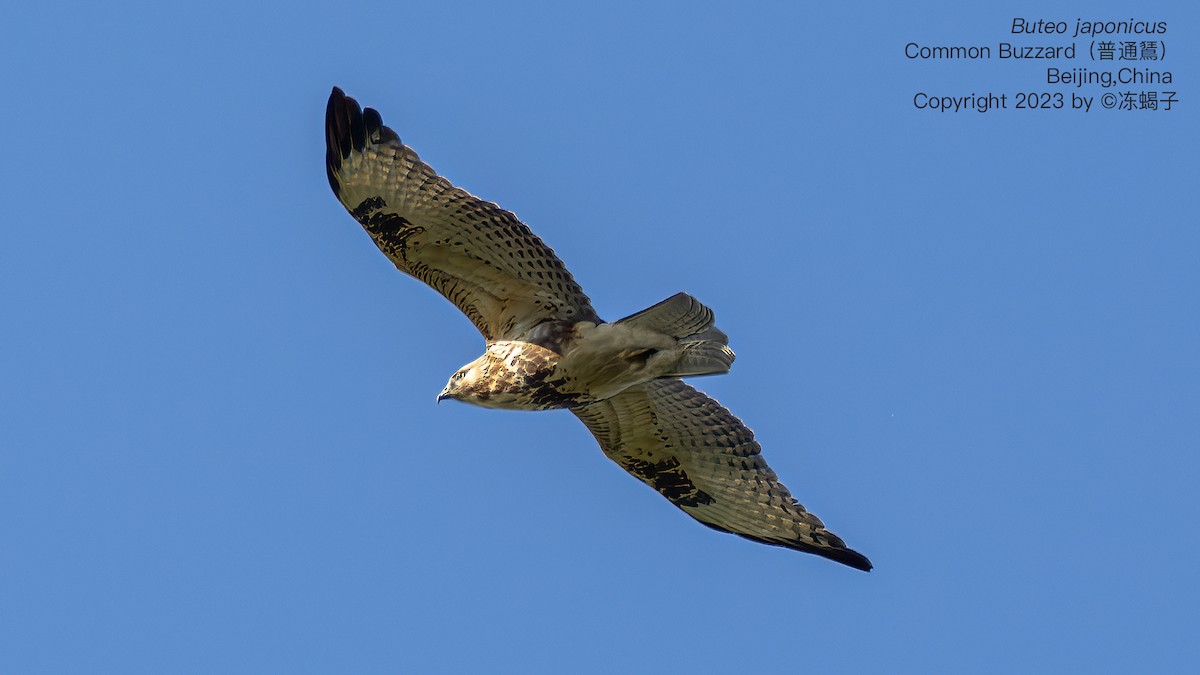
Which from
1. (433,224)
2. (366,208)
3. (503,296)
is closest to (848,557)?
(503,296)

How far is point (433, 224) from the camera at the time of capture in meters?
12.7

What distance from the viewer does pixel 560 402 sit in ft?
42.8

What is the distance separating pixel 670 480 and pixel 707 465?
0.37 m

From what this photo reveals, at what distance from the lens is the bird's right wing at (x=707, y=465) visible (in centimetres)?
1395

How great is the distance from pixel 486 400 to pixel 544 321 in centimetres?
79

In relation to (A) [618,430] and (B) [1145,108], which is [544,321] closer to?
(A) [618,430]

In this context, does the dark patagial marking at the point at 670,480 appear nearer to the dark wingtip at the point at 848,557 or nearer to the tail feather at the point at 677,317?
the dark wingtip at the point at 848,557

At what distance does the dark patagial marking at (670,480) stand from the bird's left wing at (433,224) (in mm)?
1930

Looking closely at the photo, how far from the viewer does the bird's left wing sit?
41.5ft

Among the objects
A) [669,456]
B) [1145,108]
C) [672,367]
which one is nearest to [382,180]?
[672,367]

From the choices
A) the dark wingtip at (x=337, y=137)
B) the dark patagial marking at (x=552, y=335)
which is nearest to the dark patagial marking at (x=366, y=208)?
the dark wingtip at (x=337, y=137)

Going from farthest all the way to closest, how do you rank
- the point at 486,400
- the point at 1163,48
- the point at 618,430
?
the point at 1163,48
the point at 618,430
the point at 486,400

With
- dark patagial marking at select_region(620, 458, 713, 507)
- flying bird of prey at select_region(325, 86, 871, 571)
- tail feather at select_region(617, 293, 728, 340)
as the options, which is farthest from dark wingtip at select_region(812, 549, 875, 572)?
tail feather at select_region(617, 293, 728, 340)

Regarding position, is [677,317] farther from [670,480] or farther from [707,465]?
[670,480]
